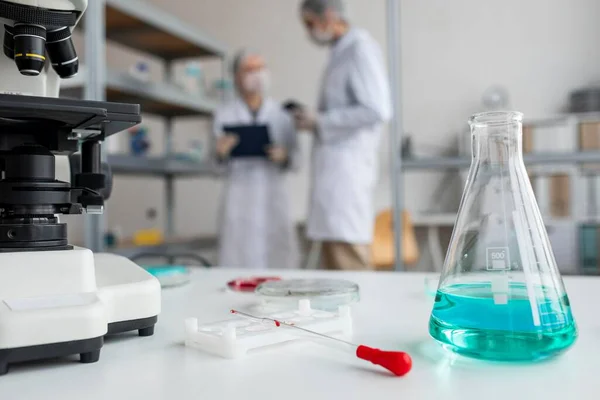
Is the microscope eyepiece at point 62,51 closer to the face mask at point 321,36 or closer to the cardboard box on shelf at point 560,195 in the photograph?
the face mask at point 321,36

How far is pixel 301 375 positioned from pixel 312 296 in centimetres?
17

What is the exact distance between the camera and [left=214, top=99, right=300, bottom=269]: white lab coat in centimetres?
238

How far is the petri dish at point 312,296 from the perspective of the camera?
0.50 meters

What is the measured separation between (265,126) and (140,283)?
188 cm

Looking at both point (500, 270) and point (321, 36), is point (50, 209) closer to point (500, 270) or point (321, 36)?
point (500, 270)

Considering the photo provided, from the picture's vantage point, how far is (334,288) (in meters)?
0.52

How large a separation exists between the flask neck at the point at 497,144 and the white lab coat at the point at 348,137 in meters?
1.57

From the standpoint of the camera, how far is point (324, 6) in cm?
196

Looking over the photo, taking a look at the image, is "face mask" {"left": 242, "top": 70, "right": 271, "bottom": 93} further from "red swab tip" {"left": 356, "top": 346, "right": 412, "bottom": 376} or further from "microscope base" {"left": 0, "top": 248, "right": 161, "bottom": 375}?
"red swab tip" {"left": 356, "top": 346, "right": 412, "bottom": 376}

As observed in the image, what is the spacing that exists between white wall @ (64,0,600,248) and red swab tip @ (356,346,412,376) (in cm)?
316

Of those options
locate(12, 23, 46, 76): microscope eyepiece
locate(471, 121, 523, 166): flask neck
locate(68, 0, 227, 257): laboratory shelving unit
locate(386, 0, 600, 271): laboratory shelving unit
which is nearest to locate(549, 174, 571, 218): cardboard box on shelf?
locate(386, 0, 600, 271): laboratory shelving unit

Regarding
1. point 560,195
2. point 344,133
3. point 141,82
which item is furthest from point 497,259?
point 560,195

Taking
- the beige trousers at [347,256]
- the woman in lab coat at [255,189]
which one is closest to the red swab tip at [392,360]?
the beige trousers at [347,256]

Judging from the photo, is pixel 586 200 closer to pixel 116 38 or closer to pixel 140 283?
pixel 116 38
